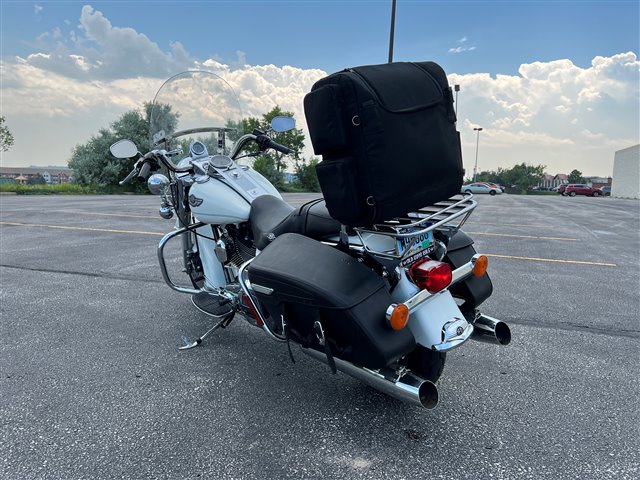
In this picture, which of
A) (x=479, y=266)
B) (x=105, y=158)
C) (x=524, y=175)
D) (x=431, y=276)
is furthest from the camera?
(x=524, y=175)

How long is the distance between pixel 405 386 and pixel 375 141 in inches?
41.3

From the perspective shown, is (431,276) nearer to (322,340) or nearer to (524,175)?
(322,340)

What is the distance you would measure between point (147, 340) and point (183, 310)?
67 centimetres

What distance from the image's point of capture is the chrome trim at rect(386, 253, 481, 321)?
6.24 feet

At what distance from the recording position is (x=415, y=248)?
6.66ft

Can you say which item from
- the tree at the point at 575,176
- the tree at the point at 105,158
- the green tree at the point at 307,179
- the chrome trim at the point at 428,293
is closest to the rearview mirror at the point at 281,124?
the chrome trim at the point at 428,293

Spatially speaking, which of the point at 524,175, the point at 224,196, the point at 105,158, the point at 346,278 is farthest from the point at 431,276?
the point at 524,175

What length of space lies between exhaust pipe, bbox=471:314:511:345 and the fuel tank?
1.63 m

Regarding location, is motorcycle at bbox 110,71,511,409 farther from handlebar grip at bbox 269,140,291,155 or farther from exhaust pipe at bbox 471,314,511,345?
handlebar grip at bbox 269,140,291,155

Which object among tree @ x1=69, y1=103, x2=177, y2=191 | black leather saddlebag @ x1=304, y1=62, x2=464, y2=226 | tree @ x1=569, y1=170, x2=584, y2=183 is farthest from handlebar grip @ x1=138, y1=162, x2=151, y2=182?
tree @ x1=569, y1=170, x2=584, y2=183

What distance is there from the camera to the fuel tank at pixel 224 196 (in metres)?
2.93

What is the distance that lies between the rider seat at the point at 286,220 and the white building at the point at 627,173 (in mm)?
54476

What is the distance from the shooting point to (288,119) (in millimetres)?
3457

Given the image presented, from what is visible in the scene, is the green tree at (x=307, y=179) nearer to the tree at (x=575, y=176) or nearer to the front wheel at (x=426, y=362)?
the front wheel at (x=426, y=362)
